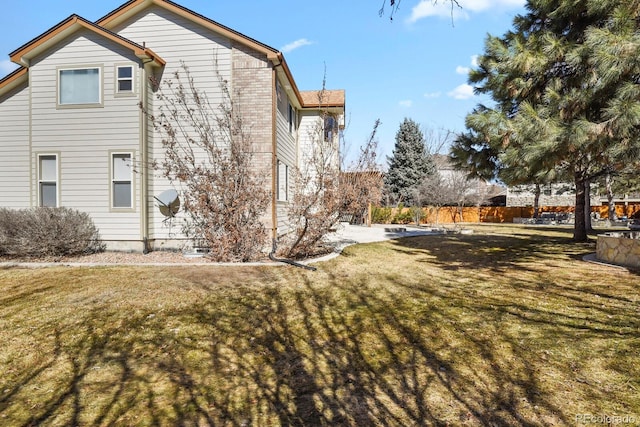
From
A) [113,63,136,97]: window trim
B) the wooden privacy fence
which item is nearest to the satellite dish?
[113,63,136,97]: window trim

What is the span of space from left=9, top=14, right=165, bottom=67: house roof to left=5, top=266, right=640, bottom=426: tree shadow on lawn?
25.6 feet

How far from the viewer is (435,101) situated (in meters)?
39.5

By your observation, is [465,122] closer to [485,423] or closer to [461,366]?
[461,366]

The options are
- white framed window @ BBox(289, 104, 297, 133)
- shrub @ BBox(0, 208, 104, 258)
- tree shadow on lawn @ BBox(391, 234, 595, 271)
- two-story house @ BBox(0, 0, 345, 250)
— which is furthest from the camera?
white framed window @ BBox(289, 104, 297, 133)

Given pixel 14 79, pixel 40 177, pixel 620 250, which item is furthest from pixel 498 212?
pixel 14 79

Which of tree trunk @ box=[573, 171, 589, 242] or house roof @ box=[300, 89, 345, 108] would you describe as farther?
house roof @ box=[300, 89, 345, 108]

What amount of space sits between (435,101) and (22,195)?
36708mm

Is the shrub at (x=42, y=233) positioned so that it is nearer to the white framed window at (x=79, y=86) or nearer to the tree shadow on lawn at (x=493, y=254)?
the white framed window at (x=79, y=86)

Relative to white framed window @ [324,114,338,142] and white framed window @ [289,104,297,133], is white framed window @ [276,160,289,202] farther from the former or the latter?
white framed window @ [289,104,297,133]

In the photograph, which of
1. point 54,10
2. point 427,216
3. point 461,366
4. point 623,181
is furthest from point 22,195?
point 623,181

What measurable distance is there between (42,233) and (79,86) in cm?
438

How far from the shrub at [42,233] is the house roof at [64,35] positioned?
14.7ft

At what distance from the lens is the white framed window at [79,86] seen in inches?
432

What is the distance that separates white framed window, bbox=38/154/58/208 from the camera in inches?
439
